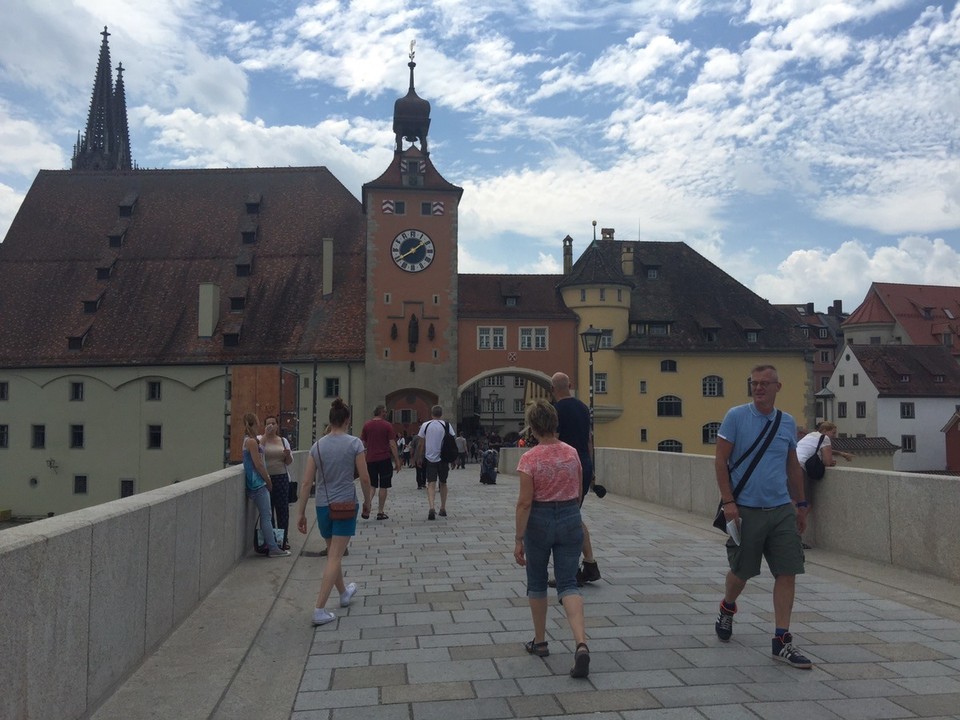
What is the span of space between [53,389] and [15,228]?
1236 cm

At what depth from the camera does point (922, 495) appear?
888 centimetres

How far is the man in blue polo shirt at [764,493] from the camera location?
616 centimetres

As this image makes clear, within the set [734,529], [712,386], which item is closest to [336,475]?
[734,529]

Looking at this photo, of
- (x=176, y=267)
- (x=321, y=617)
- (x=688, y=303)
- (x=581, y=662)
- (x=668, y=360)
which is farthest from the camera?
(x=688, y=303)

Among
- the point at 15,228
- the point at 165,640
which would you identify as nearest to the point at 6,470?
the point at 15,228

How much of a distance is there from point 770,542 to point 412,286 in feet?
152

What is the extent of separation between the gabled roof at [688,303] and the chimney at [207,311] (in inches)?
803

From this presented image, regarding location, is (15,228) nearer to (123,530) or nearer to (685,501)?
(685,501)

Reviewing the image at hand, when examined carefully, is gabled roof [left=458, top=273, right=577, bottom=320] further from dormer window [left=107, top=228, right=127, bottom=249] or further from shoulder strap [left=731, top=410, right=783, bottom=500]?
shoulder strap [left=731, top=410, right=783, bottom=500]

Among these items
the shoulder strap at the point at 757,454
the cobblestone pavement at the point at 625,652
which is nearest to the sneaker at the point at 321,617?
the cobblestone pavement at the point at 625,652

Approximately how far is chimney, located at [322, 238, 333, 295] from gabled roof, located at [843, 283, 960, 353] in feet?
180

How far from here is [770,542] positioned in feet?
20.5

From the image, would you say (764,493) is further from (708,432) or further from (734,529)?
(708,432)

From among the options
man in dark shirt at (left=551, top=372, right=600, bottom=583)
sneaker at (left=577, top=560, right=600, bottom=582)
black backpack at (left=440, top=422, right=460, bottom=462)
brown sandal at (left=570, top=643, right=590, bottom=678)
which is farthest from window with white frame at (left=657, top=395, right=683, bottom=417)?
brown sandal at (left=570, top=643, right=590, bottom=678)
